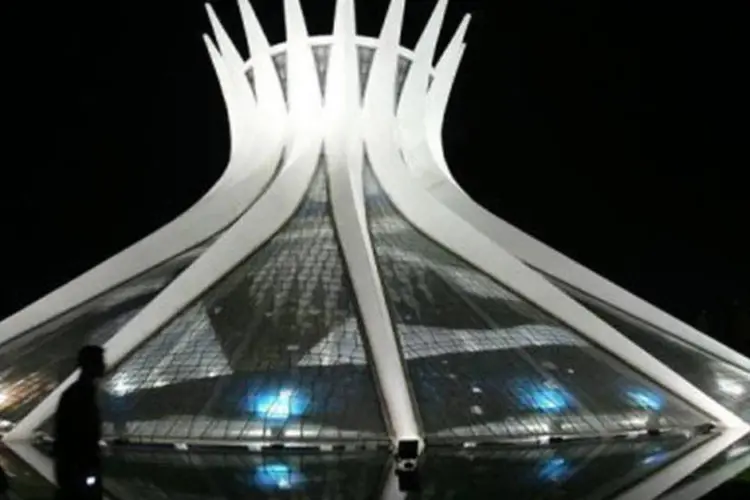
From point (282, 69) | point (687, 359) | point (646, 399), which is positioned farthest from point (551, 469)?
point (282, 69)

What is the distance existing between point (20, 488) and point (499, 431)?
24.6ft

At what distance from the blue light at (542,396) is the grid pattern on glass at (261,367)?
235cm

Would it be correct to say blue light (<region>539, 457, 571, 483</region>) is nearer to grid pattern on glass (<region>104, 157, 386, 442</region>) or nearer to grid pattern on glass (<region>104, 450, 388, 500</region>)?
grid pattern on glass (<region>104, 450, 388, 500</region>)

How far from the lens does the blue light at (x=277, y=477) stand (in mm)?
11680

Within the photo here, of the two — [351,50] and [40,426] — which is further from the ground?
[351,50]

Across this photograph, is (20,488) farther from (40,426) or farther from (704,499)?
(704,499)

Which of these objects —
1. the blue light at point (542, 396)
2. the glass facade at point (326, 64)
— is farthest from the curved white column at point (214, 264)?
the blue light at point (542, 396)

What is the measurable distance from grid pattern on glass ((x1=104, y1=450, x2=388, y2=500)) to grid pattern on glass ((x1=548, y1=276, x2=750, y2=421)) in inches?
271

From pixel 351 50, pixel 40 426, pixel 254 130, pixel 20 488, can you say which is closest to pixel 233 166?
pixel 254 130

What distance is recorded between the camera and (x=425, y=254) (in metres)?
20.5

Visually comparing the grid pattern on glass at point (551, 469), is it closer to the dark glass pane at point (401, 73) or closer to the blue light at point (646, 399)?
the blue light at point (646, 399)

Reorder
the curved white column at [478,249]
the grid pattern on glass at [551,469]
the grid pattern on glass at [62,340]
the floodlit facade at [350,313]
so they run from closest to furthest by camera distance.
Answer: the grid pattern on glass at [551,469], the floodlit facade at [350,313], the grid pattern on glass at [62,340], the curved white column at [478,249]

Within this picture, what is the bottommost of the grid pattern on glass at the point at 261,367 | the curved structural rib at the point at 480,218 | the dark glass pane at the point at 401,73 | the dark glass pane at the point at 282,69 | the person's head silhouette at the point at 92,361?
the person's head silhouette at the point at 92,361

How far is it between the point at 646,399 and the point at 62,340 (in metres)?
9.41
